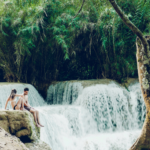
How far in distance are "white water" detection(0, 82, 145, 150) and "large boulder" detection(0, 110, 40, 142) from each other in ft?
7.12

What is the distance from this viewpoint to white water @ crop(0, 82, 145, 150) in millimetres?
6758

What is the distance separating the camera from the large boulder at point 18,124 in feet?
13.2

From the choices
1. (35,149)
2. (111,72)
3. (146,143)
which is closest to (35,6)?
(111,72)

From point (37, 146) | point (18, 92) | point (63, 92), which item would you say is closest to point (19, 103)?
point (37, 146)

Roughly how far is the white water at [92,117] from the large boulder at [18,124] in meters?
2.17

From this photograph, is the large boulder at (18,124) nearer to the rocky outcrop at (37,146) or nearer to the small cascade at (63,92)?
the rocky outcrop at (37,146)

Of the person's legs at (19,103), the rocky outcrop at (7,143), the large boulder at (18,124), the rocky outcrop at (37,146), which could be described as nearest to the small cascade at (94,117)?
the person's legs at (19,103)

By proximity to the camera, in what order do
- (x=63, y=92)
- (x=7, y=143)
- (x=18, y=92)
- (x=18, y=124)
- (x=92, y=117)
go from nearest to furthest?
(x=7, y=143) < (x=18, y=124) < (x=92, y=117) < (x=18, y=92) < (x=63, y=92)

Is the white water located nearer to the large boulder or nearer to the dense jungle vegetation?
the dense jungle vegetation

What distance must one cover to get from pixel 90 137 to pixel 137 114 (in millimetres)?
2491

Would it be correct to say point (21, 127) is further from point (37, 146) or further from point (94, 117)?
point (94, 117)

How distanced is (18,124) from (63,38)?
6.14 metres

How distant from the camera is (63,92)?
31.6 ft

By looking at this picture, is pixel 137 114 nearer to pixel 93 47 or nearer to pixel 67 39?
pixel 93 47
